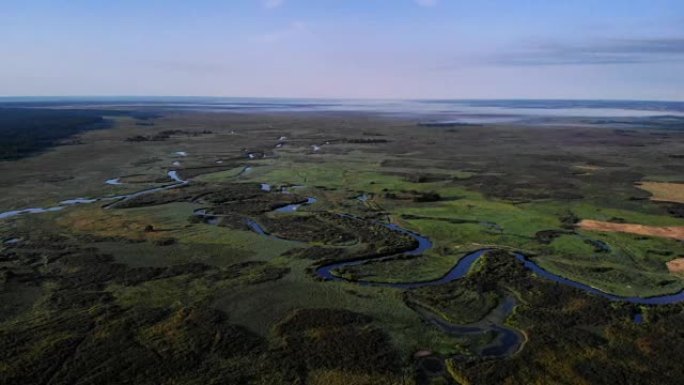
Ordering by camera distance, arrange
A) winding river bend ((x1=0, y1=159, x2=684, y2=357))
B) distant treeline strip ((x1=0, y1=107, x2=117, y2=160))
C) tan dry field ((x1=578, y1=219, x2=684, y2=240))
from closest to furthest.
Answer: winding river bend ((x1=0, y1=159, x2=684, y2=357))
tan dry field ((x1=578, y1=219, x2=684, y2=240))
distant treeline strip ((x1=0, y1=107, x2=117, y2=160))

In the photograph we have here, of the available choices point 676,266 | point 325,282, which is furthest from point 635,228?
point 325,282

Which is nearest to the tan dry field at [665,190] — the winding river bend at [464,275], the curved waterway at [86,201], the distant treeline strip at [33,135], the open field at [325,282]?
the open field at [325,282]

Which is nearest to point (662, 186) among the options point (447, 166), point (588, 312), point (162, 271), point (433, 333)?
point (447, 166)

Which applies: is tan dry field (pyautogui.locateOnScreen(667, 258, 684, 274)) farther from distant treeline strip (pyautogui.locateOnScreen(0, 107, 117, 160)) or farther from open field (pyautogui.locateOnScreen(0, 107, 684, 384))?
distant treeline strip (pyautogui.locateOnScreen(0, 107, 117, 160))

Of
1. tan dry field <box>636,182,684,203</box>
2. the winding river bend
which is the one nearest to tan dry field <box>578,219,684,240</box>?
the winding river bend

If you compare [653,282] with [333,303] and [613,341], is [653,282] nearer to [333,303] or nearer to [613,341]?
[613,341]
